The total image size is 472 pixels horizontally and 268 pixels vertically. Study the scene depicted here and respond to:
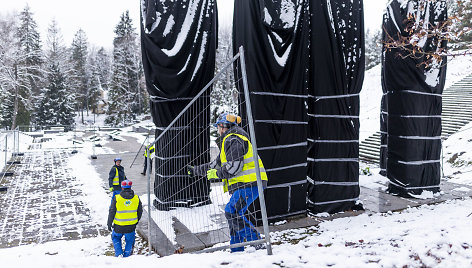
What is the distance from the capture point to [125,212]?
565cm

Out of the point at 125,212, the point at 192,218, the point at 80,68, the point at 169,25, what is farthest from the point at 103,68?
the point at 125,212

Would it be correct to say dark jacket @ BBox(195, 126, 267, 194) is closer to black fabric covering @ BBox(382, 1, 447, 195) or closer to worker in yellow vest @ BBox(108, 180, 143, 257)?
worker in yellow vest @ BBox(108, 180, 143, 257)

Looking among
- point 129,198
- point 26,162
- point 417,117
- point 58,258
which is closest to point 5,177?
point 26,162

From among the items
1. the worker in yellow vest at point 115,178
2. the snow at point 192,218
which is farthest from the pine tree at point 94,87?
the snow at point 192,218

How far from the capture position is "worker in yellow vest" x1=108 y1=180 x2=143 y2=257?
5641 mm

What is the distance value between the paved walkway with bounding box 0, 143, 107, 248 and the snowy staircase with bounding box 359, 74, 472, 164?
12.6 m

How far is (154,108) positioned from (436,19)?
6.91 metres

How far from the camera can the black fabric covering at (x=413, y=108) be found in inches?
323

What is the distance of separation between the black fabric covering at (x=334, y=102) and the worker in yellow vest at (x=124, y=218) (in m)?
3.70

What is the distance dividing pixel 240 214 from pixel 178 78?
140 inches

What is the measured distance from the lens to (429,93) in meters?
8.36

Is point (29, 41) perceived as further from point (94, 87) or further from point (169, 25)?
point (169, 25)

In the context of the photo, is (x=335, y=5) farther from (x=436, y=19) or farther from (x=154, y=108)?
(x=154, y=108)

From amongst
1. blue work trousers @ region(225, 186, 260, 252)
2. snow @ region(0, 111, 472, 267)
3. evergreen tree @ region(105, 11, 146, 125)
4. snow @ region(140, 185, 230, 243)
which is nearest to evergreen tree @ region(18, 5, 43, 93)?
evergreen tree @ region(105, 11, 146, 125)
